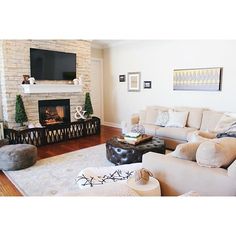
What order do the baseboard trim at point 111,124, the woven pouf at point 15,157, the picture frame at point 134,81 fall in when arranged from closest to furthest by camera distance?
the woven pouf at point 15,157 → the picture frame at point 134,81 → the baseboard trim at point 111,124

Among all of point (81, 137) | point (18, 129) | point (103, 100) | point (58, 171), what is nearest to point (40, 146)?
point (18, 129)

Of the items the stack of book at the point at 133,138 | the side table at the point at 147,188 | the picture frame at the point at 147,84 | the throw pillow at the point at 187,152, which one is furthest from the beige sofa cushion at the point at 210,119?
the side table at the point at 147,188

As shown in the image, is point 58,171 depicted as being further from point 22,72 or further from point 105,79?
point 105,79

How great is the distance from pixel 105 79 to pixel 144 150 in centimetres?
437

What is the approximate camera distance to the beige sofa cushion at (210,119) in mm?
4312

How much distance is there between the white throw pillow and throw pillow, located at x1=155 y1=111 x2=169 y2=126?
A: 93 millimetres

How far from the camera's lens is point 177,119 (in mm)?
4645

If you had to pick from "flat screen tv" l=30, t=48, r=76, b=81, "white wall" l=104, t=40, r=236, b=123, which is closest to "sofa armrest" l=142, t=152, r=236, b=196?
"white wall" l=104, t=40, r=236, b=123

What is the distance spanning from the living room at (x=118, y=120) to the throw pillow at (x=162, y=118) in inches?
0.9

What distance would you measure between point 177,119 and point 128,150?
6.16ft

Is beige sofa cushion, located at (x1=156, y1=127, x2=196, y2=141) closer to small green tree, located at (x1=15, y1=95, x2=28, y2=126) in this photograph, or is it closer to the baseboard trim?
the baseboard trim

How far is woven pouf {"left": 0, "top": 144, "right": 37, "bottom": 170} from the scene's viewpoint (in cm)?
330

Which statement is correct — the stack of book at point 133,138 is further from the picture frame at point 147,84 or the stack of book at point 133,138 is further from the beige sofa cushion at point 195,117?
the picture frame at point 147,84

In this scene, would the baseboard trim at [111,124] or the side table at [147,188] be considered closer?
the side table at [147,188]
